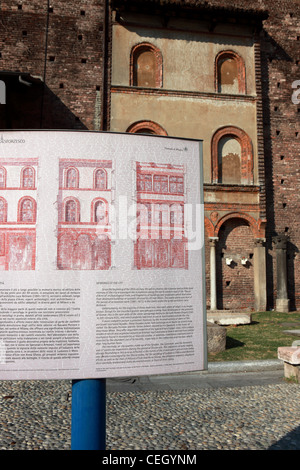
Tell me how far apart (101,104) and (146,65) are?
2423mm

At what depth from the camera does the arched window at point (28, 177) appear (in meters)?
1.94

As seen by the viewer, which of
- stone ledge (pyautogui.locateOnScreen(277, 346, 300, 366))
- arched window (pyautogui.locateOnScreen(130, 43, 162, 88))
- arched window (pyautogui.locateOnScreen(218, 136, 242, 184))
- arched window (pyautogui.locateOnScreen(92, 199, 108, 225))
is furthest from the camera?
arched window (pyautogui.locateOnScreen(218, 136, 242, 184))

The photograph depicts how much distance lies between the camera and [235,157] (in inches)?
554

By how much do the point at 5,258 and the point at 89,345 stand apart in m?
0.63

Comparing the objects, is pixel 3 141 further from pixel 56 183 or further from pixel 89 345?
pixel 89 345

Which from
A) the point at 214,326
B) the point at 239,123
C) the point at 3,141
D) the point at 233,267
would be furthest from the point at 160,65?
the point at 3,141

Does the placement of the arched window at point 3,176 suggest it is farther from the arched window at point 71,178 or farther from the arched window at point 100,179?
the arched window at point 100,179

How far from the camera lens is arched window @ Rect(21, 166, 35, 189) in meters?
1.94

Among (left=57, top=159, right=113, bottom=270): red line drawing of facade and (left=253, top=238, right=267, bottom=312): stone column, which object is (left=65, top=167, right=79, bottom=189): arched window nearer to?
(left=57, top=159, right=113, bottom=270): red line drawing of facade

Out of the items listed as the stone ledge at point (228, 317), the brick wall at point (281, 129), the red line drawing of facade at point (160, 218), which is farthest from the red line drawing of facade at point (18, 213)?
the brick wall at point (281, 129)

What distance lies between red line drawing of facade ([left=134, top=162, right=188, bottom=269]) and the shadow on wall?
12055 mm

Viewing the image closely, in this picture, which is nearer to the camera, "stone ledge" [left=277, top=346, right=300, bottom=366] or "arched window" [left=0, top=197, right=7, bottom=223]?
"arched window" [left=0, top=197, right=7, bottom=223]

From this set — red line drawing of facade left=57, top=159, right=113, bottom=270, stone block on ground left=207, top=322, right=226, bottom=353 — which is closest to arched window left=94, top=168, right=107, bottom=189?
red line drawing of facade left=57, top=159, right=113, bottom=270
